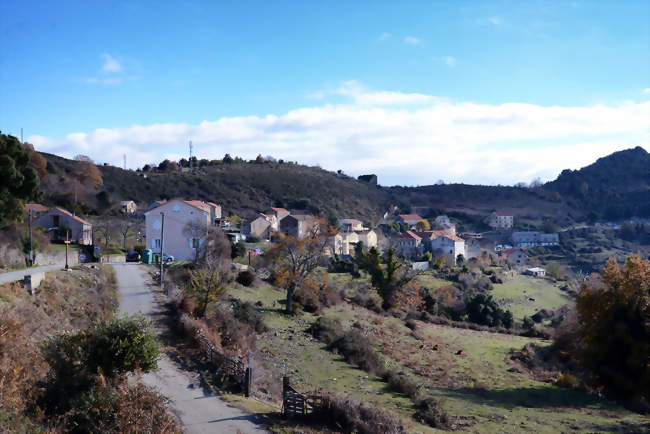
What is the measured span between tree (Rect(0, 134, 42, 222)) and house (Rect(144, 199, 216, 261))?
1341 centimetres

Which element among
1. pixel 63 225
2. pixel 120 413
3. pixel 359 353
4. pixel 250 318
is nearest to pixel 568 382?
pixel 359 353

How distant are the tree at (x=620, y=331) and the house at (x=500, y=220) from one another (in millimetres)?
104524

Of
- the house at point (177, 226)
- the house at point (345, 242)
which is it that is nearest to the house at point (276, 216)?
the house at point (345, 242)

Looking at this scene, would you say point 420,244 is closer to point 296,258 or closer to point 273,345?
point 296,258

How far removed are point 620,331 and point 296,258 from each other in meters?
22.5

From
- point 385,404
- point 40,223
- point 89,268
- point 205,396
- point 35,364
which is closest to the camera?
point 35,364

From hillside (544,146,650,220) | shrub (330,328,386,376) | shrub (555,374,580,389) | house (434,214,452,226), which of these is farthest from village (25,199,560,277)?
hillside (544,146,650,220)

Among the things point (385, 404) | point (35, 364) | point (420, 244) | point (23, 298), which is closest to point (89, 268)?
point (23, 298)

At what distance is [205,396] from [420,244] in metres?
72.6

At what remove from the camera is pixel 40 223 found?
4950 cm

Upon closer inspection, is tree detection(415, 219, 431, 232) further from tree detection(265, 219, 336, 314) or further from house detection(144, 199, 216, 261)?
house detection(144, 199, 216, 261)

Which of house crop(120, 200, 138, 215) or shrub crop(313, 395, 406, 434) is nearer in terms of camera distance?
shrub crop(313, 395, 406, 434)

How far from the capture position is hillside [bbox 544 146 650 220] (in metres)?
145

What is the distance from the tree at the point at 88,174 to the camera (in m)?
80.3
